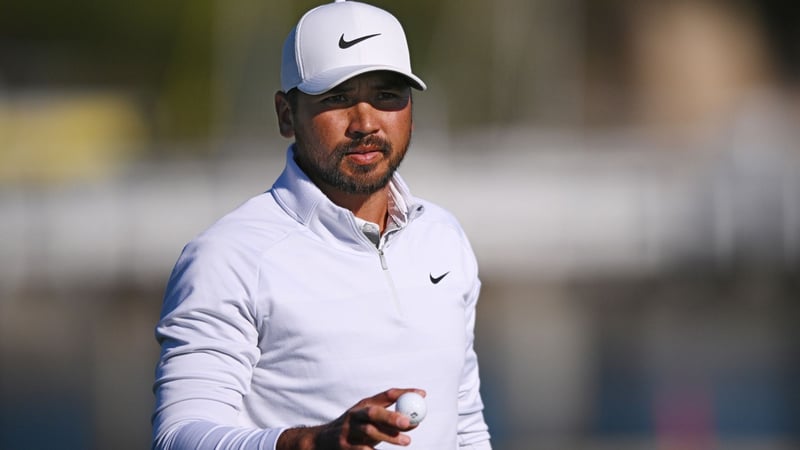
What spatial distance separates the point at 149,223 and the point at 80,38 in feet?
25.2

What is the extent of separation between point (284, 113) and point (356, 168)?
24 cm

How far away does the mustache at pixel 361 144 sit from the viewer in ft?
9.77

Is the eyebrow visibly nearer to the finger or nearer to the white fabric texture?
the white fabric texture

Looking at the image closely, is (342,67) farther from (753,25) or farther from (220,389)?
(753,25)

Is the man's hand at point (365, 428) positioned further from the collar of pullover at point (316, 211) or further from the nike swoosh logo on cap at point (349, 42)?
the nike swoosh logo on cap at point (349, 42)

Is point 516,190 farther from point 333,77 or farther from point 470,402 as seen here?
point 333,77

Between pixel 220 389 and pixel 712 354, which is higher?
pixel 220 389

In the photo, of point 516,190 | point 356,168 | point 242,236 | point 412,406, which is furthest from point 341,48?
point 516,190

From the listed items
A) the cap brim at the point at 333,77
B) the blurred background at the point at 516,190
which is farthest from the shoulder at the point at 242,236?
the blurred background at the point at 516,190

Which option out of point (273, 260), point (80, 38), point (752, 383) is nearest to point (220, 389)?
point (273, 260)

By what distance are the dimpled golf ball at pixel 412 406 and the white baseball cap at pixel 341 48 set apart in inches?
27.3

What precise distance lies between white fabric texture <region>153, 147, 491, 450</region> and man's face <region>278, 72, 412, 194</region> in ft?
0.21

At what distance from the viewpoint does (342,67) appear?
294 centimetres

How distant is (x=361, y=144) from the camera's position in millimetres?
2979
